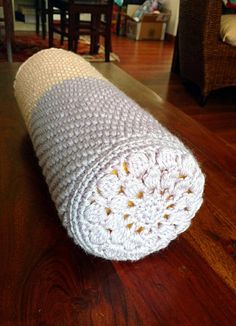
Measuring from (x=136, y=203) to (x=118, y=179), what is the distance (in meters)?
0.03

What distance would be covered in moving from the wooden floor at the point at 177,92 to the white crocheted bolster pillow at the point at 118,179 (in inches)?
32.7

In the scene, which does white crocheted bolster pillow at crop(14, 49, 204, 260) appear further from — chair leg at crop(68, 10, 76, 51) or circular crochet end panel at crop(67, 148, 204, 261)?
chair leg at crop(68, 10, 76, 51)

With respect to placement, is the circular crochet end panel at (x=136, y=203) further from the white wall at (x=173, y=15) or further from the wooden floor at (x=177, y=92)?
the white wall at (x=173, y=15)

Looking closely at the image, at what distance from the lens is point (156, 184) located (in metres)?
0.31

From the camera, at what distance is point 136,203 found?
311 millimetres

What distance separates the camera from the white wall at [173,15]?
133 inches

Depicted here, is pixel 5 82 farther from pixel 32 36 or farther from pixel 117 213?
pixel 32 36

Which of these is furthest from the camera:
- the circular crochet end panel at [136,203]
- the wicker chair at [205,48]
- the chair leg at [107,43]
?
the chair leg at [107,43]

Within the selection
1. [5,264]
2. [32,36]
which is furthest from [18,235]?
[32,36]

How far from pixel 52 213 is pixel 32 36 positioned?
3.28 meters

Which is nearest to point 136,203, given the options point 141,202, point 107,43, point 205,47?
point 141,202

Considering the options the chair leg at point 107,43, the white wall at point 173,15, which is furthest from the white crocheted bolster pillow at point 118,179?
the white wall at point 173,15

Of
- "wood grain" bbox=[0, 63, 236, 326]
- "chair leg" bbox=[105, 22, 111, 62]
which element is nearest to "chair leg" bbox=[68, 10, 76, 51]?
"chair leg" bbox=[105, 22, 111, 62]

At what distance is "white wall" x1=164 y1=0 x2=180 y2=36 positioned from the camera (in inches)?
133
